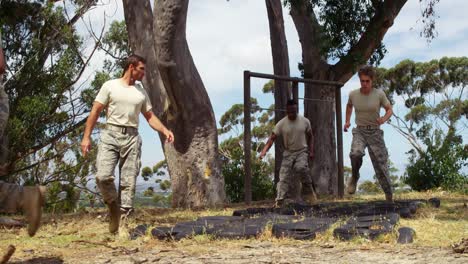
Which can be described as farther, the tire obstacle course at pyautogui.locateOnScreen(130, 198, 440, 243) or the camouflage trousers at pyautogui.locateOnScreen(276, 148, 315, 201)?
the camouflage trousers at pyautogui.locateOnScreen(276, 148, 315, 201)

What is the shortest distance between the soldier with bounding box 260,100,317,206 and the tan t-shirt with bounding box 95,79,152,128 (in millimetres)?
3935

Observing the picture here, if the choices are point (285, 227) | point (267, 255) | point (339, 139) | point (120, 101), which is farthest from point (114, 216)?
point (339, 139)

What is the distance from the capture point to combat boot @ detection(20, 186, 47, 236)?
5328 millimetres

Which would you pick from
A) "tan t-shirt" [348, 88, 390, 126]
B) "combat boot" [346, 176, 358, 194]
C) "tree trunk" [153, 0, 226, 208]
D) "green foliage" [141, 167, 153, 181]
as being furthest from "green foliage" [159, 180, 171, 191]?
"tan t-shirt" [348, 88, 390, 126]

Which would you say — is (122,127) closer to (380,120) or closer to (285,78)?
(380,120)

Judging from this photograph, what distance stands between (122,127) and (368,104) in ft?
12.8

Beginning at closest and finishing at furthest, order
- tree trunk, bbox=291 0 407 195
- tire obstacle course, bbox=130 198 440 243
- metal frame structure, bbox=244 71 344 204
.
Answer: tire obstacle course, bbox=130 198 440 243
metal frame structure, bbox=244 71 344 204
tree trunk, bbox=291 0 407 195

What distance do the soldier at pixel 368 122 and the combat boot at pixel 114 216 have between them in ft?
13.1

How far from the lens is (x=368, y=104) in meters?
9.77

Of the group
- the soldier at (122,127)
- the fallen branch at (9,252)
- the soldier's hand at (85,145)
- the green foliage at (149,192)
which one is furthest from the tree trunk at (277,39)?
the green foliage at (149,192)

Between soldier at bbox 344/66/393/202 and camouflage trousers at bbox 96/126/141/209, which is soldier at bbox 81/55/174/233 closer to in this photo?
camouflage trousers at bbox 96/126/141/209

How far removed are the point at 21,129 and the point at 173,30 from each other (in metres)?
6.18

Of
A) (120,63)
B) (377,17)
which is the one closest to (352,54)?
(377,17)

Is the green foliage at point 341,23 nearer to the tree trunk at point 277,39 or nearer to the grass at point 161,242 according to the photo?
the tree trunk at point 277,39
